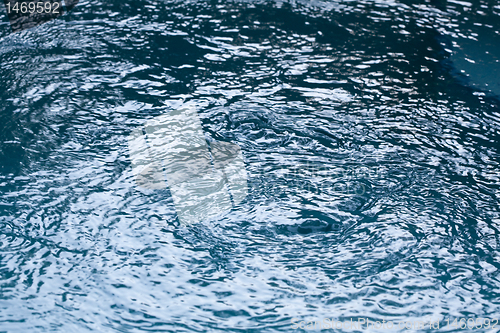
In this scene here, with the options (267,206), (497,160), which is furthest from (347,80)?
(267,206)

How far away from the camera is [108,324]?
1.93 metres

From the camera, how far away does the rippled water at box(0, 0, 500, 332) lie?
2.04 meters

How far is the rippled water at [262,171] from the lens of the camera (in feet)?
6.70

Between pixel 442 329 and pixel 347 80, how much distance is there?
6.85 feet

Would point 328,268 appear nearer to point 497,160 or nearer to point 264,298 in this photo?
point 264,298

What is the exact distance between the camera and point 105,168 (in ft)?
8.90

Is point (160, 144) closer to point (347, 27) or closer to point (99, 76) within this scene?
point (99, 76)

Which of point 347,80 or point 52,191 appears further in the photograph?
point 347,80

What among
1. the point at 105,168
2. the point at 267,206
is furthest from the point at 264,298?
the point at 105,168

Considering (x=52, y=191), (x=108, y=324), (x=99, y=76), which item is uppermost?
(x=99, y=76)

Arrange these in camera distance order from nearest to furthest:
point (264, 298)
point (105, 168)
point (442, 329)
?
point (442, 329)
point (264, 298)
point (105, 168)

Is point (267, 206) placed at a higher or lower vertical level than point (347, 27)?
lower

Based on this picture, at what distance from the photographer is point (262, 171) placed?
2729 mm

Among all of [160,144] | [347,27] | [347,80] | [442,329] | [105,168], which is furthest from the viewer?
[347,27]
